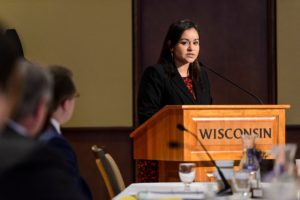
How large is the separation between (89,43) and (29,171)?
5013 mm

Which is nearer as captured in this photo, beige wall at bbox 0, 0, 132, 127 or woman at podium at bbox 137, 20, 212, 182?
woman at podium at bbox 137, 20, 212, 182

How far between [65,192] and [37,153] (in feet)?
0.63

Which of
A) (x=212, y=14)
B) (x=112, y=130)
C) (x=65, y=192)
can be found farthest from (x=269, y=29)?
(x=65, y=192)

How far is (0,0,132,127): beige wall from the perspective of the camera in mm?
6445

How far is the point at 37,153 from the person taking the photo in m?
1.53

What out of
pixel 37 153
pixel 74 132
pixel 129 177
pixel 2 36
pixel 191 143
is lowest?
pixel 129 177

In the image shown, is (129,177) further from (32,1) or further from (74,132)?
(32,1)

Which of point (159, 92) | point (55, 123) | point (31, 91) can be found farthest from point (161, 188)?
point (31, 91)

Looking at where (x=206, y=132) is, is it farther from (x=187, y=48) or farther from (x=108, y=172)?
(x=187, y=48)

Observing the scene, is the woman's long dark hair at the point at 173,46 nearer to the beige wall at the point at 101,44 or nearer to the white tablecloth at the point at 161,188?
the white tablecloth at the point at 161,188

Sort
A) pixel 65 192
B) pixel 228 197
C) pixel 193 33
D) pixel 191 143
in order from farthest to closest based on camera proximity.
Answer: pixel 193 33
pixel 191 143
pixel 228 197
pixel 65 192

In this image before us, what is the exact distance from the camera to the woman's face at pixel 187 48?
4.42 metres

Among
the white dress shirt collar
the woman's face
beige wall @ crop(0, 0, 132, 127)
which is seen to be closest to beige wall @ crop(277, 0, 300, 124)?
beige wall @ crop(0, 0, 132, 127)

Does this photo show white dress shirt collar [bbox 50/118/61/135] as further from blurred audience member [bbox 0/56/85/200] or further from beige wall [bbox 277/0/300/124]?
beige wall [bbox 277/0/300/124]
